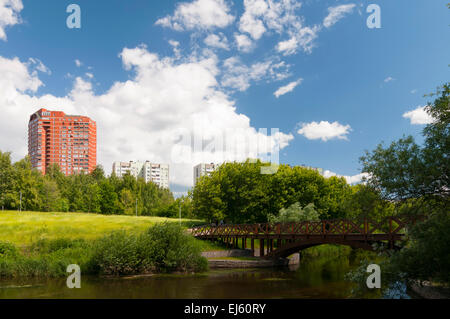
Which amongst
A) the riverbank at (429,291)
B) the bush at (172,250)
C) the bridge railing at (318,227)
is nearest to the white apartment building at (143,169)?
the bridge railing at (318,227)

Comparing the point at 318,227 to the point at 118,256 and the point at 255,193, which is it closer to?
the point at 255,193

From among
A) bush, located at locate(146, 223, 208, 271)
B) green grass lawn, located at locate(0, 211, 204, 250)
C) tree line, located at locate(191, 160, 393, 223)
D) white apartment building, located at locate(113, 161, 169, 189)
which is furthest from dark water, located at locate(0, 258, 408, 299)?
white apartment building, located at locate(113, 161, 169, 189)

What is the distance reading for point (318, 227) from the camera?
1534 inches

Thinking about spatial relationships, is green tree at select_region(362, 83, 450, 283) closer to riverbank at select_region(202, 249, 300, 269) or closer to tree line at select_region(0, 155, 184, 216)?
riverbank at select_region(202, 249, 300, 269)

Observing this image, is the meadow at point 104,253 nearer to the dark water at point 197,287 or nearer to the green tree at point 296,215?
the dark water at point 197,287

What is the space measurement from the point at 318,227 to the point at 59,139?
15520 centimetres

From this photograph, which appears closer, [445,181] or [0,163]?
[445,181]

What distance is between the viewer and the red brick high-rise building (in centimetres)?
16650

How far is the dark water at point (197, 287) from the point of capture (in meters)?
21.2

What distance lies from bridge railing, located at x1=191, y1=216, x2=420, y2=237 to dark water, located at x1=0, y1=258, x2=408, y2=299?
3750 mm
